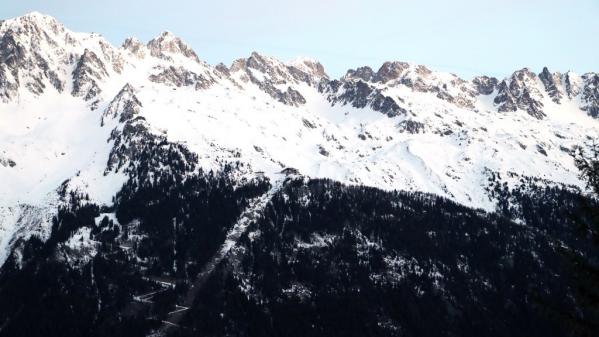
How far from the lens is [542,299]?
26.8 metres

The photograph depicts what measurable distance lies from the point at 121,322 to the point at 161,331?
14.4m

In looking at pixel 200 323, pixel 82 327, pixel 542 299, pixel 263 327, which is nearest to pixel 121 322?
pixel 82 327

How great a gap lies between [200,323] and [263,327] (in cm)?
2006

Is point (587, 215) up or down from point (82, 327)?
up

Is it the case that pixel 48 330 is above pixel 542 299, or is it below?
below

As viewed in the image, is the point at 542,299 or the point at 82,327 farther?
the point at 82,327

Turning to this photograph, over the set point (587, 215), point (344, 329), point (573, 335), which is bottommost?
point (344, 329)

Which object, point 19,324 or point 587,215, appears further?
point 19,324

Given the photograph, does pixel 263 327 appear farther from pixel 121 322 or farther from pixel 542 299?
pixel 542 299

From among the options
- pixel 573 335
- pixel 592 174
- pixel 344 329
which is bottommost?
pixel 344 329

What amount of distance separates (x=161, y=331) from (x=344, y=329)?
189 feet

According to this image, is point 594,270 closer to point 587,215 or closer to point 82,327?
point 587,215

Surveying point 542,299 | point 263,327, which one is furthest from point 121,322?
point 542,299

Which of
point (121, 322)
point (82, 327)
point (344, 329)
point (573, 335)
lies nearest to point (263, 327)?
point (344, 329)
